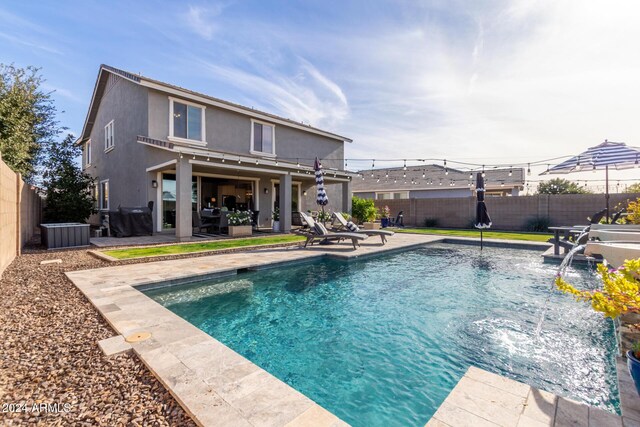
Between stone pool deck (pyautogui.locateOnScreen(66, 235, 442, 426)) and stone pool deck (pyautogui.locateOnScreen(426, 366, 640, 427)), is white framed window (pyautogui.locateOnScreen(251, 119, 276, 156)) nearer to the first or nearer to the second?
stone pool deck (pyautogui.locateOnScreen(66, 235, 442, 426))

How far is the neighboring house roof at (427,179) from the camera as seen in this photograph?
25547 mm

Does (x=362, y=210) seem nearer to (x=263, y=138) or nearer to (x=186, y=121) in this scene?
(x=263, y=138)

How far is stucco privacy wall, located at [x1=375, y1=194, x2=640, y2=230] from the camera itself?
15.4 metres

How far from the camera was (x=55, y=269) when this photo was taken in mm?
6750

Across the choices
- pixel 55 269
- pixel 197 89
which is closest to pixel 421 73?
pixel 197 89

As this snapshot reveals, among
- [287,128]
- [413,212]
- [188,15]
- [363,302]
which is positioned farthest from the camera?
[413,212]

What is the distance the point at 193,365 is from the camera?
2729mm

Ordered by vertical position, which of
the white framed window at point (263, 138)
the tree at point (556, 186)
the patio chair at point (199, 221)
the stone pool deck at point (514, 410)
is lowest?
the stone pool deck at point (514, 410)

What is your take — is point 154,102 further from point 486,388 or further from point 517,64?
point 486,388

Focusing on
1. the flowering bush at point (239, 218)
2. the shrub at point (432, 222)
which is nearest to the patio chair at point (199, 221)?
the flowering bush at point (239, 218)

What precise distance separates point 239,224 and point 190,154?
12.0ft

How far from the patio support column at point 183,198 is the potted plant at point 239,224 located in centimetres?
198

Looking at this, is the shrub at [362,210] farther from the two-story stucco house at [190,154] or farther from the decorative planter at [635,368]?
the decorative planter at [635,368]

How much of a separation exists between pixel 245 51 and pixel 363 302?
10699mm
